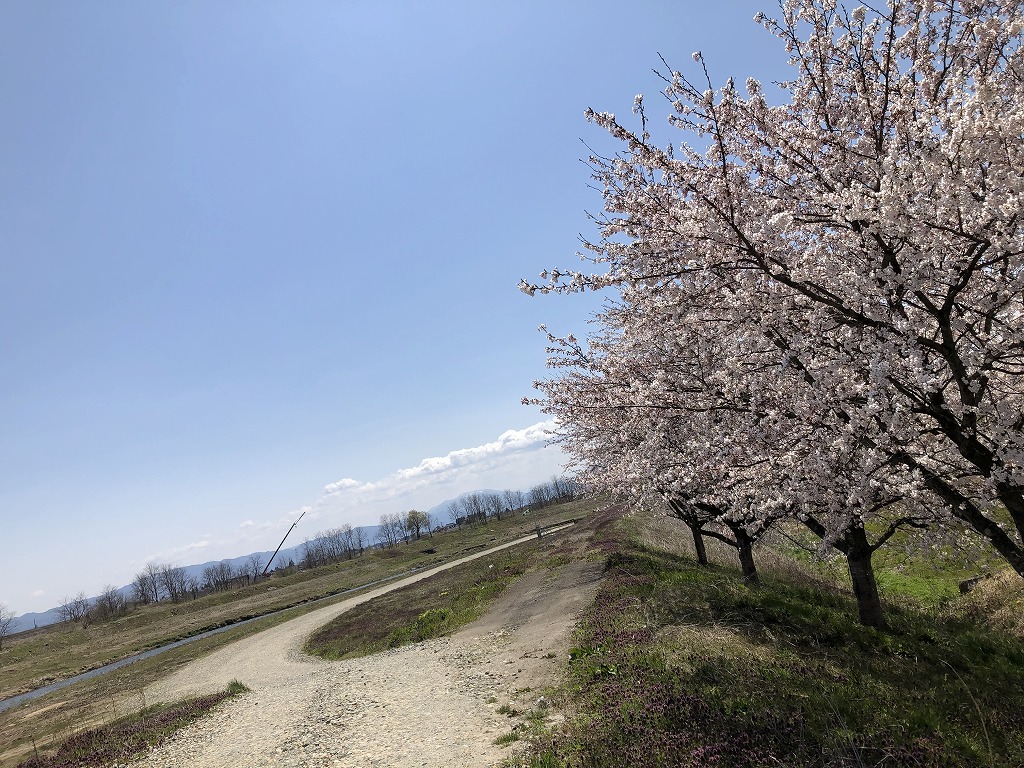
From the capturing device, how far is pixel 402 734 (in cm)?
1097

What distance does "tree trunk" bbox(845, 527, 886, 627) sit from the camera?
12539 millimetres

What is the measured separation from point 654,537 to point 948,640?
77.7ft

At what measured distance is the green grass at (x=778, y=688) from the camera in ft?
21.8

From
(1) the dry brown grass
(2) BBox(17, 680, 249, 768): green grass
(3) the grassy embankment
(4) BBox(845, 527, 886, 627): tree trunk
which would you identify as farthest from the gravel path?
(1) the dry brown grass

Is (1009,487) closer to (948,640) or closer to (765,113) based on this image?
(765,113)

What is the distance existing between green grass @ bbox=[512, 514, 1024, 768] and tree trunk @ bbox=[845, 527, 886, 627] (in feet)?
1.44

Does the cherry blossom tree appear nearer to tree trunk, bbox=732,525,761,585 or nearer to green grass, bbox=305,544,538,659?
tree trunk, bbox=732,525,761,585

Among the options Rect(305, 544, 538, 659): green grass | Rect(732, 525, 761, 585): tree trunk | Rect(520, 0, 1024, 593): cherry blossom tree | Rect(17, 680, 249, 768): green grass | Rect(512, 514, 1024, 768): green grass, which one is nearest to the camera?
Rect(520, 0, 1024, 593): cherry blossom tree

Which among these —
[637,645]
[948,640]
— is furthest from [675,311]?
[948,640]

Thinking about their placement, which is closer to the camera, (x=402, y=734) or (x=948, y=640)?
(x=402, y=734)

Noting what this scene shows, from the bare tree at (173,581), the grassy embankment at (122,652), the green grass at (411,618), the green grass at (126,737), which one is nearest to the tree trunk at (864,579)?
the green grass at (411,618)

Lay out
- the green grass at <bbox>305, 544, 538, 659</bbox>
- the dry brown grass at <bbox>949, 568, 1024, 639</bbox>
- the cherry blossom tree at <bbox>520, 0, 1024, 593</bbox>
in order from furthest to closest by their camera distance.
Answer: the green grass at <bbox>305, 544, 538, 659</bbox>, the dry brown grass at <bbox>949, 568, 1024, 639</bbox>, the cherry blossom tree at <bbox>520, 0, 1024, 593</bbox>

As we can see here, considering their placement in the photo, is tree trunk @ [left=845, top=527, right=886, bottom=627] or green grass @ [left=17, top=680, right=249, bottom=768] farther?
green grass @ [left=17, top=680, right=249, bottom=768]

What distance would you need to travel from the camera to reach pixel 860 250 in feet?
20.3
